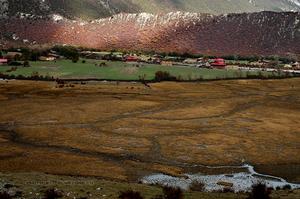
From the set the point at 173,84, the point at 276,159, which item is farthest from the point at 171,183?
the point at 173,84

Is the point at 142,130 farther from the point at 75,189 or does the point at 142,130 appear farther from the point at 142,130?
the point at 75,189

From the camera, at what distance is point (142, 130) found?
291 feet

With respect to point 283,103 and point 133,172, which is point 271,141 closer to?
point 133,172

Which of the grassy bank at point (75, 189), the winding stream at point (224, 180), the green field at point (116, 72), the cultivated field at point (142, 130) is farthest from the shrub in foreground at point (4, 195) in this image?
the green field at point (116, 72)

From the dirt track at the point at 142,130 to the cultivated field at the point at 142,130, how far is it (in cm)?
13

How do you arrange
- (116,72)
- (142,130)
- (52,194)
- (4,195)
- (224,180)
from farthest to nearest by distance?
(116,72)
(142,130)
(224,180)
(52,194)
(4,195)

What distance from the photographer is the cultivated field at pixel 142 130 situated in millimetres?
62625

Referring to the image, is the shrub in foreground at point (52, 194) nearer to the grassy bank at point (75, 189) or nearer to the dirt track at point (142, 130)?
the grassy bank at point (75, 189)

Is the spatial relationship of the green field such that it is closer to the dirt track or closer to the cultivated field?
the dirt track

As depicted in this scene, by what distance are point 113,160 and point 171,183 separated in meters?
15.1

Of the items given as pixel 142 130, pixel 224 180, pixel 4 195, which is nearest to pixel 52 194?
pixel 4 195

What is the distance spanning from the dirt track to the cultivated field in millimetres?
125

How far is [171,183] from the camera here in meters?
51.8

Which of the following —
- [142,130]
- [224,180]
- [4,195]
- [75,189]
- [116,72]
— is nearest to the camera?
[4,195]
